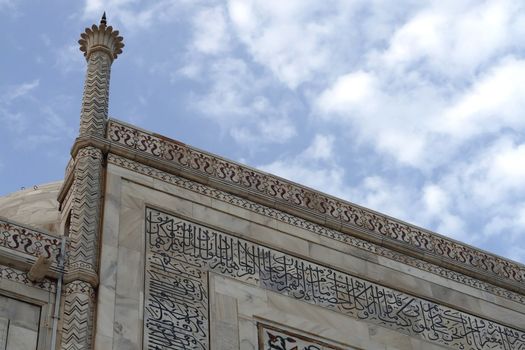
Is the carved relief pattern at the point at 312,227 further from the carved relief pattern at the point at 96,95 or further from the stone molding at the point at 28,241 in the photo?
the stone molding at the point at 28,241

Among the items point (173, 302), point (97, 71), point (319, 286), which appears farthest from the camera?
point (97, 71)

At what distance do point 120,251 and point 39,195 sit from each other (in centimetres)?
363

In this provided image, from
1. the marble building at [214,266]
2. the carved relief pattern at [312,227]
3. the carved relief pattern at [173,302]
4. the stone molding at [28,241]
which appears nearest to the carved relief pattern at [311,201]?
the marble building at [214,266]

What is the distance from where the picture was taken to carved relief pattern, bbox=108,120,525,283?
7.73 metres

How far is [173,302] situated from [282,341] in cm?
77

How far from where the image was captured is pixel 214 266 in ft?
23.5

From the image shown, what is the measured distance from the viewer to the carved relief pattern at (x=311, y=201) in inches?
305

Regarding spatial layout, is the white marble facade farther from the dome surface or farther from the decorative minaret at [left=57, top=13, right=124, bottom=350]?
the dome surface

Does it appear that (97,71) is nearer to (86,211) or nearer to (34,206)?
(86,211)

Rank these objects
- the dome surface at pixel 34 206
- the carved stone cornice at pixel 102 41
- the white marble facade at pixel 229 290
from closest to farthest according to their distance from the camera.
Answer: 1. the white marble facade at pixel 229 290
2. the carved stone cornice at pixel 102 41
3. the dome surface at pixel 34 206

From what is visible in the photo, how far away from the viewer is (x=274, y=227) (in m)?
7.76

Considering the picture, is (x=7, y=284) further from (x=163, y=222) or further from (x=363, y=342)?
(x=363, y=342)

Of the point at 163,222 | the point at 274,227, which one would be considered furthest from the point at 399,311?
the point at 163,222

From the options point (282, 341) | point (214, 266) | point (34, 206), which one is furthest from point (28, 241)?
point (34, 206)
